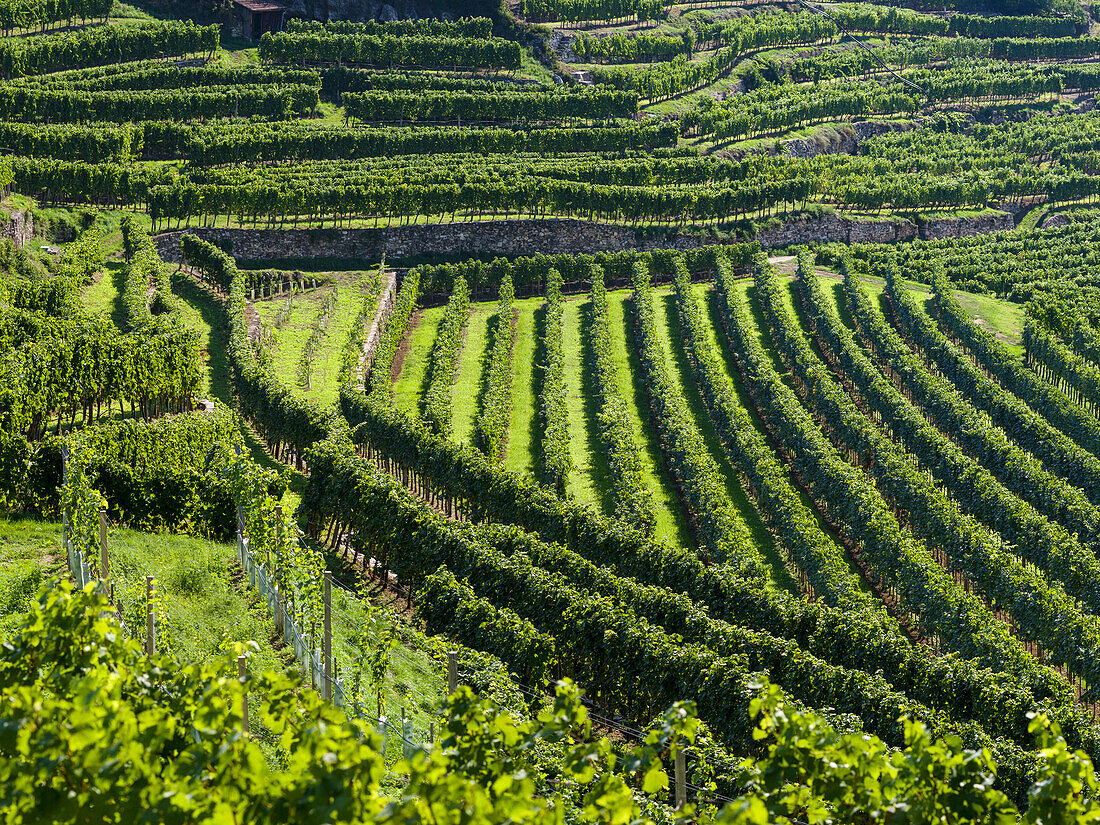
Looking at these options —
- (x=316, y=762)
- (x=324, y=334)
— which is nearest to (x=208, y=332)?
(x=324, y=334)

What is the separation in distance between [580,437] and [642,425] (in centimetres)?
489

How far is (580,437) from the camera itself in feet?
206

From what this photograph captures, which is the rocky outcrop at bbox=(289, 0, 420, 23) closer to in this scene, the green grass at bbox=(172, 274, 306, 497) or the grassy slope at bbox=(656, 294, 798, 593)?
the green grass at bbox=(172, 274, 306, 497)

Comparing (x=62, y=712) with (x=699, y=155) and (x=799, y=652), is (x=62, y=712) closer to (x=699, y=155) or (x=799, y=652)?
(x=799, y=652)

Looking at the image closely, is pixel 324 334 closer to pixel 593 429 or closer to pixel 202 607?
pixel 593 429

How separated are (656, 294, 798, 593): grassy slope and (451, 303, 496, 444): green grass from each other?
13.3 m

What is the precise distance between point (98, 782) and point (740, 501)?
44.6 m

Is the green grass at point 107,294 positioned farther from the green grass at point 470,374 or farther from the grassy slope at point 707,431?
the grassy slope at point 707,431

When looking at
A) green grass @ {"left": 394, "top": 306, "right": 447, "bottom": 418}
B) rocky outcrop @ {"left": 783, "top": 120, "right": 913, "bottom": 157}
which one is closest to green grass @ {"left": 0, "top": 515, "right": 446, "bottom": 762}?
green grass @ {"left": 394, "top": 306, "right": 447, "bottom": 418}

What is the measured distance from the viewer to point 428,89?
13600cm

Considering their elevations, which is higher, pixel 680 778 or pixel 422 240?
pixel 680 778

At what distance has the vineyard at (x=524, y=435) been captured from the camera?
51.7 feet

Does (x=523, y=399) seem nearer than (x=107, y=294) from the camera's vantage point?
Yes

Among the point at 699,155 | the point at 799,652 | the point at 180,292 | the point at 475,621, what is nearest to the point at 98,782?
the point at 475,621
